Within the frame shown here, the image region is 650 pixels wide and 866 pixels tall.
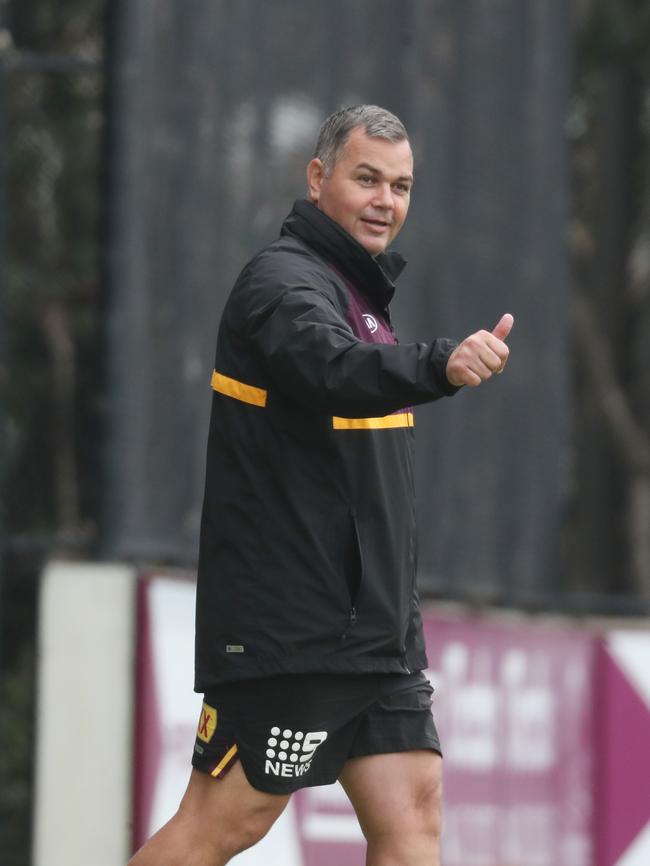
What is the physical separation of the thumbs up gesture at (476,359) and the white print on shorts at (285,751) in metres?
0.88

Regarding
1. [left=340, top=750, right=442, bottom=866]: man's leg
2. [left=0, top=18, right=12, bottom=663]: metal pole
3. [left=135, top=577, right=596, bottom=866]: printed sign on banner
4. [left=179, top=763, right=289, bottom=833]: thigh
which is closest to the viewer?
[left=179, top=763, right=289, bottom=833]: thigh

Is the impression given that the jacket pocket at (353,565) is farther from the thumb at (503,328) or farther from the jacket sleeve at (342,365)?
the thumb at (503,328)

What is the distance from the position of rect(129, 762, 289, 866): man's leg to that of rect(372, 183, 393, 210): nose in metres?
1.22

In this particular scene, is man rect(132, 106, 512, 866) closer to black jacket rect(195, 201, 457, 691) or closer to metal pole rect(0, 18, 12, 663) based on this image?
Answer: black jacket rect(195, 201, 457, 691)

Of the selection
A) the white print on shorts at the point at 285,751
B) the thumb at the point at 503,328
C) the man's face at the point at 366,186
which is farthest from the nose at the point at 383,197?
the white print on shorts at the point at 285,751

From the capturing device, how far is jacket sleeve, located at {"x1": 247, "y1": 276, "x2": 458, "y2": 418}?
3656 mm

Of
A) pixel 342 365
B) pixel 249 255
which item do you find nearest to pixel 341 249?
pixel 342 365

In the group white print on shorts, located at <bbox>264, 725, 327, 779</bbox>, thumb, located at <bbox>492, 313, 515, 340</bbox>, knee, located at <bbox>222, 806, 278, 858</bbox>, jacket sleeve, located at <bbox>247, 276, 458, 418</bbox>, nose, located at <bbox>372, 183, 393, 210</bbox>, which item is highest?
nose, located at <bbox>372, 183, 393, 210</bbox>

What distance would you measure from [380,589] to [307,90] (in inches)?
148

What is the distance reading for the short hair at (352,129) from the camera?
13.5 ft

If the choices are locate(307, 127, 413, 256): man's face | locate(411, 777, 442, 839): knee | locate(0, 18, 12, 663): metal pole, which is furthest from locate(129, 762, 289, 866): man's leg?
locate(0, 18, 12, 663): metal pole

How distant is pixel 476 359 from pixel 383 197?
0.65 m

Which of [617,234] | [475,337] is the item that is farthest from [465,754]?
[617,234]

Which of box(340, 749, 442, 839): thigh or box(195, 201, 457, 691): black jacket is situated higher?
box(195, 201, 457, 691): black jacket
